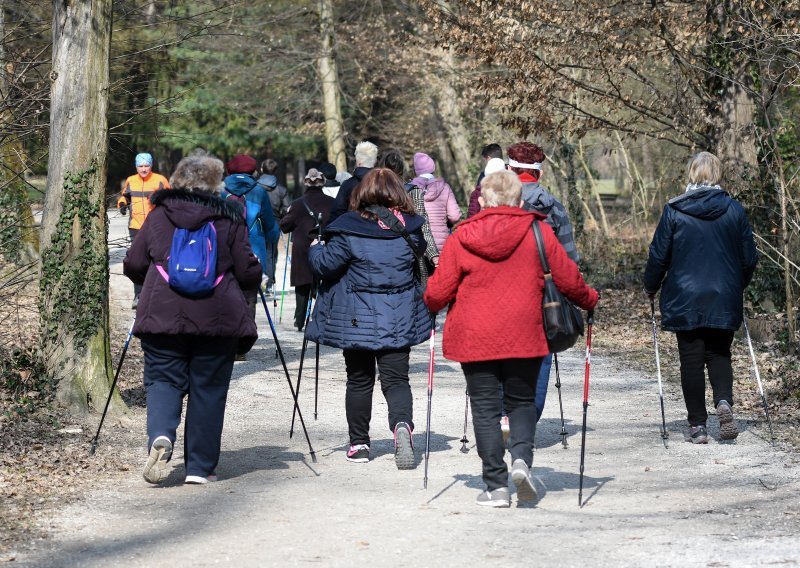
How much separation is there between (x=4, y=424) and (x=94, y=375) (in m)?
0.85

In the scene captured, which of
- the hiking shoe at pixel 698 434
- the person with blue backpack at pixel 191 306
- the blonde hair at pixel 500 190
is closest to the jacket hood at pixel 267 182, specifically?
the hiking shoe at pixel 698 434

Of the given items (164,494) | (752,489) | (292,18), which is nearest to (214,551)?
(164,494)

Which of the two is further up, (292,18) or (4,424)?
(292,18)

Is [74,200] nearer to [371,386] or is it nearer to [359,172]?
[359,172]

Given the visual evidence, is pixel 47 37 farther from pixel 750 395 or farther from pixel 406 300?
pixel 750 395

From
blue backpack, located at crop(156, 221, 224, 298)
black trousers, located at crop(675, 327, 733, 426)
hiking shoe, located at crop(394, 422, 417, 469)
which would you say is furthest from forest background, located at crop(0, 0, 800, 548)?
hiking shoe, located at crop(394, 422, 417, 469)

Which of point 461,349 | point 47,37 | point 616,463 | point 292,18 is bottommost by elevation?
point 616,463

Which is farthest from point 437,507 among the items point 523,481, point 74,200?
point 74,200

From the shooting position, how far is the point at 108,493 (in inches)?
286

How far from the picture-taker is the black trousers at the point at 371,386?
8.19 metres

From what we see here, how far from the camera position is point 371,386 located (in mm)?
8367

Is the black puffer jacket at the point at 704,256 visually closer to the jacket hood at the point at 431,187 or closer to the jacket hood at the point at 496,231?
the jacket hood at the point at 496,231

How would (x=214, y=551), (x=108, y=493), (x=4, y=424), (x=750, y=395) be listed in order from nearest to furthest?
1. (x=214, y=551)
2. (x=108, y=493)
3. (x=4, y=424)
4. (x=750, y=395)

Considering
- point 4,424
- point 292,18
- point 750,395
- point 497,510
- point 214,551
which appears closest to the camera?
point 214,551
